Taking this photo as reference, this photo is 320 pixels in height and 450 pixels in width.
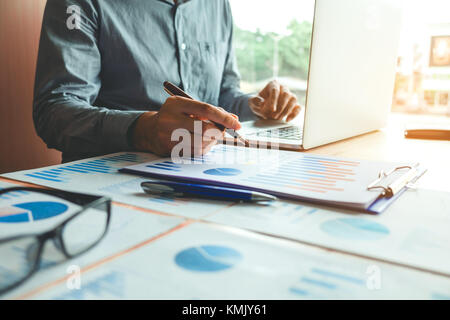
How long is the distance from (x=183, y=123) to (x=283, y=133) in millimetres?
314

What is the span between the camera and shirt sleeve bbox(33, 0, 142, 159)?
2.43 ft

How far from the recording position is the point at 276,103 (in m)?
1.02

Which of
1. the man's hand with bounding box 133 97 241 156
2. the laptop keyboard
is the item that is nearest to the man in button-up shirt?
the man's hand with bounding box 133 97 241 156

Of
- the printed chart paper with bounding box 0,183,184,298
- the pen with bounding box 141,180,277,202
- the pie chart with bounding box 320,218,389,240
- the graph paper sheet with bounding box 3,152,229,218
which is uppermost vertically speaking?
the pen with bounding box 141,180,277,202

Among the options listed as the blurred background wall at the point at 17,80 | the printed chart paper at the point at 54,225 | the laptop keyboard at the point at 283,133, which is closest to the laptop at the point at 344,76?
the laptop keyboard at the point at 283,133

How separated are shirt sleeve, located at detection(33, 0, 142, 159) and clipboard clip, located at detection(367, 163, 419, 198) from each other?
434 millimetres

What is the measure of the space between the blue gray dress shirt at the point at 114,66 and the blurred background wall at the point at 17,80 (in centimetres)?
25

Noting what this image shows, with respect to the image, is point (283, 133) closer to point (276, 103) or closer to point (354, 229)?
point (276, 103)

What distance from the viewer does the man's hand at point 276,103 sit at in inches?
40.0

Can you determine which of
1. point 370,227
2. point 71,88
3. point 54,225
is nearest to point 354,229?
point 370,227

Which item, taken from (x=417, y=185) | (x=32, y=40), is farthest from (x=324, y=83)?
(x=32, y=40)

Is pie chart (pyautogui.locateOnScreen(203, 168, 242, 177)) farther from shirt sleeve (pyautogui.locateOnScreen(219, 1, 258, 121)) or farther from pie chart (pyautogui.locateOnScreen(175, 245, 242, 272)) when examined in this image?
shirt sleeve (pyautogui.locateOnScreen(219, 1, 258, 121))

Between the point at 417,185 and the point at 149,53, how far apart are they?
2.35ft

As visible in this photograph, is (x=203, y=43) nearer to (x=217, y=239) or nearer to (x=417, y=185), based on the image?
(x=417, y=185)
